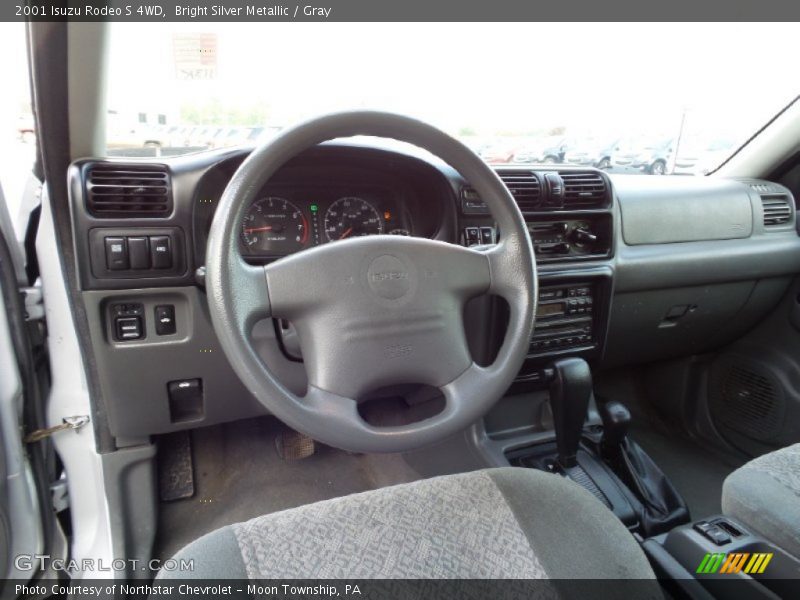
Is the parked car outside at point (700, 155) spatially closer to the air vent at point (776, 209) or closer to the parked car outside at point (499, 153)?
the air vent at point (776, 209)

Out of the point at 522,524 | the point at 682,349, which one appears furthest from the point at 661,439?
the point at 522,524

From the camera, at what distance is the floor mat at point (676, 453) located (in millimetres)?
2147

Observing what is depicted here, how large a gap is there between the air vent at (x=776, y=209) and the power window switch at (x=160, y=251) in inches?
89.7

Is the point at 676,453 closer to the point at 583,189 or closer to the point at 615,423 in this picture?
the point at 615,423

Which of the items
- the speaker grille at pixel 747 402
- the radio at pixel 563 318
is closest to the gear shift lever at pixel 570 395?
the radio at pixel 563 318

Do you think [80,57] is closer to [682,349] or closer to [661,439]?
[682,349]

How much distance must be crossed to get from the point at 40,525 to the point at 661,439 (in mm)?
2455

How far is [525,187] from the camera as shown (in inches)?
65.6

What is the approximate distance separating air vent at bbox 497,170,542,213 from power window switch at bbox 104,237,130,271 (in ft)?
3.49

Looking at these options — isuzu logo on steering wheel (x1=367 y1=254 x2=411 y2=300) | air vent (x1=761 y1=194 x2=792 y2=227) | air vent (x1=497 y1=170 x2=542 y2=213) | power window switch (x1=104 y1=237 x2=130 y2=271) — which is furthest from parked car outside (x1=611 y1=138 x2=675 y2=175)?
power window switch (x1=104 y1=237 x2=130 y2=271)

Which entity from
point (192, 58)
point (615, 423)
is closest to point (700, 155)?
point (615, 423)

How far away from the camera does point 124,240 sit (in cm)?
122

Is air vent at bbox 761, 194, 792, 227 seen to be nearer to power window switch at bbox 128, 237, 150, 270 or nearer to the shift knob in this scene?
the shift knob

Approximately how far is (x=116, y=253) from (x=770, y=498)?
1548mm
